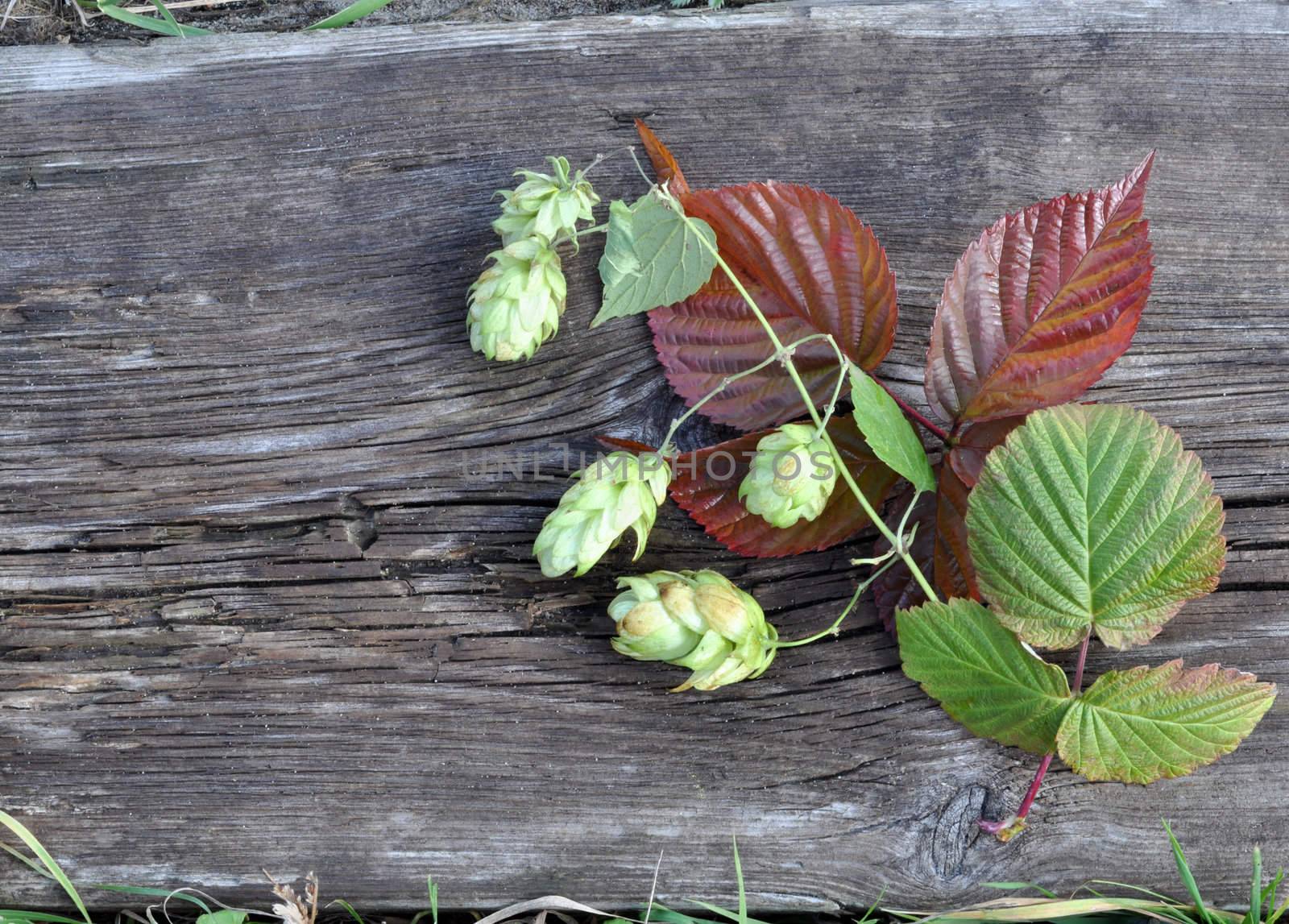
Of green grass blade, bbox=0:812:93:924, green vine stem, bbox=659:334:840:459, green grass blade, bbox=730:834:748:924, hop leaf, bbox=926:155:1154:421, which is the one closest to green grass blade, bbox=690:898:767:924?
green grass blade, bbox=730:834:748:924

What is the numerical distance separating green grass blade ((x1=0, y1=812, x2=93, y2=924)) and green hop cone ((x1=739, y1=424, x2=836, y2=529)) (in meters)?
1.15

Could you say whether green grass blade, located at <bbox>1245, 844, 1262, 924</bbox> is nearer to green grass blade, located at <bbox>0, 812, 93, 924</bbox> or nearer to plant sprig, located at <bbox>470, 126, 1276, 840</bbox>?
plant sprig, located at <bbox>470, 126, 1276, 840</bbox>

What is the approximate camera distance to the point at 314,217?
149cm

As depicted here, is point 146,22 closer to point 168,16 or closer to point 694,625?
point 168,16

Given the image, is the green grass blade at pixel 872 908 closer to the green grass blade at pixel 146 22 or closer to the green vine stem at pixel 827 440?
the green vine stem at pixel 827 440

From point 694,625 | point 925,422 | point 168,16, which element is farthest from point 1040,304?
point 168,16

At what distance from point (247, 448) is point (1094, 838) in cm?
139

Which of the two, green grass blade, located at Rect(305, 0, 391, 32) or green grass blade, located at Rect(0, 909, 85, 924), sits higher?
green grass blade, located at Rect(305, 0, 391, 32)

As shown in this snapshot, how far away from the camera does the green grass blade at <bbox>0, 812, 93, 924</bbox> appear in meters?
1.40

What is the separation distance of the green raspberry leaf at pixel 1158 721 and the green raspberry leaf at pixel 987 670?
0.12ft

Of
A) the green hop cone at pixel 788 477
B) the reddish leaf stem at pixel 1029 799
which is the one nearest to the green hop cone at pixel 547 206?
the green hop cone at pixel 788 477

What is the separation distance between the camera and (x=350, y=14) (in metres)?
1.69

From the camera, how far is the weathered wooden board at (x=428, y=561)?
1.43m

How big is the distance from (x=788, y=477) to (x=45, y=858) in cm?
122
